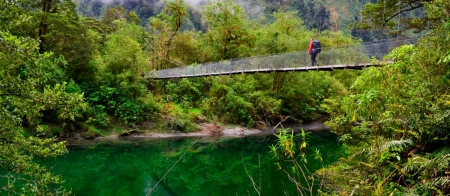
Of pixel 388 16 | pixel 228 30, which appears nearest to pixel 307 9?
pixel 228 30

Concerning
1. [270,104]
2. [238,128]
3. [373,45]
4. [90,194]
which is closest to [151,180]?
[90,194]

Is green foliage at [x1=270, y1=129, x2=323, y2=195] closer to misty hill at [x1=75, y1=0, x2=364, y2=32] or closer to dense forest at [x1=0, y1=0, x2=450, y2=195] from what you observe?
dense forest at [x1=0, y1=0, x2=450, y2=195]

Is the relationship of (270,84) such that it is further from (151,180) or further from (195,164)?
(151,180)

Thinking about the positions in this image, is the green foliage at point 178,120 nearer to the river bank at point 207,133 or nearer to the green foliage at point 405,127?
the river bank at point 207,133

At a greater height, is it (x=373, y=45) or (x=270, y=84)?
(x=373, y=45)

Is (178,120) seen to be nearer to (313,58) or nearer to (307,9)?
(313,58)

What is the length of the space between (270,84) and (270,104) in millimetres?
1450

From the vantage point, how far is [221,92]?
16844 millimetres

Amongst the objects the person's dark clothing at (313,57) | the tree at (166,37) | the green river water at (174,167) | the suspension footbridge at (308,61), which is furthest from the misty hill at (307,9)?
the person's dark clothing at (313,57)

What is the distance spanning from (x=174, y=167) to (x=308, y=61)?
4.29 m

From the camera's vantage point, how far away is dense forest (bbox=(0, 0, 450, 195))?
3.05 meters

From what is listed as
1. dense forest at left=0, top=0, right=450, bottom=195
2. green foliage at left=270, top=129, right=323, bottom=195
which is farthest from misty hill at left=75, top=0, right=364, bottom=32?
green foliage at left=270, top=129, right=323, bottom=195

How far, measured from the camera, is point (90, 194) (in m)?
6.65

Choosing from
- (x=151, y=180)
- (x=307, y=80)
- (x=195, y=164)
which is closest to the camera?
(x=151, y=180)
